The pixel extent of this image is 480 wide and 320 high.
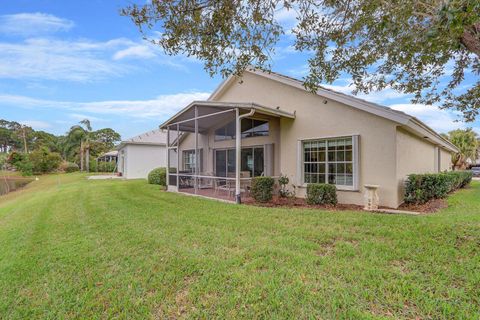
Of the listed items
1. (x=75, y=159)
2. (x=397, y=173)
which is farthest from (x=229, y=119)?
(x=75, y=159)

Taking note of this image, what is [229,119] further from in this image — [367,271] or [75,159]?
[75,159]

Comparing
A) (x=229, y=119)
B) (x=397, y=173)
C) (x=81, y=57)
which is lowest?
(x=397, y=173)

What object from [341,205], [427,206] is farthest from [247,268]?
[427,206]

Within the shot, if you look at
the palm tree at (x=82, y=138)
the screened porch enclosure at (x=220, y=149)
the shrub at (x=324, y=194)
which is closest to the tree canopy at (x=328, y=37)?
the screened porch enclosure at (x=220, y=149)

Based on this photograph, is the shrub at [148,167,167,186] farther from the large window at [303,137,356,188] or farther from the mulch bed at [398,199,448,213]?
the mulch bed at [398,199,448,213]

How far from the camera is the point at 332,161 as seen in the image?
32.6 feet

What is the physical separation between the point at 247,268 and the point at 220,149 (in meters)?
10.7

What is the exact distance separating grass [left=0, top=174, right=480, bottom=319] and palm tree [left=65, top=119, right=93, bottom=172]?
3543 centimetres

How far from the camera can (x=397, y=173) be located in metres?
8.54

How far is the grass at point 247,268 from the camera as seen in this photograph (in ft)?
9.97

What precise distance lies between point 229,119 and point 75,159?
41.1 metres

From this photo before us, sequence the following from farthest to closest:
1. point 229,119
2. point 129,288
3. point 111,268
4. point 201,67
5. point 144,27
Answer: point 229,119 < point 201,67 < point 144,27 < point 111,268 < point 129,288

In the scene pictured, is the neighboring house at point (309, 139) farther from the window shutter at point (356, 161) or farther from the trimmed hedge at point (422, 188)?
the trimmed hedge at point (422, 188)

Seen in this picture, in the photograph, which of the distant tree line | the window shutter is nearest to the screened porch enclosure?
the window shutter
